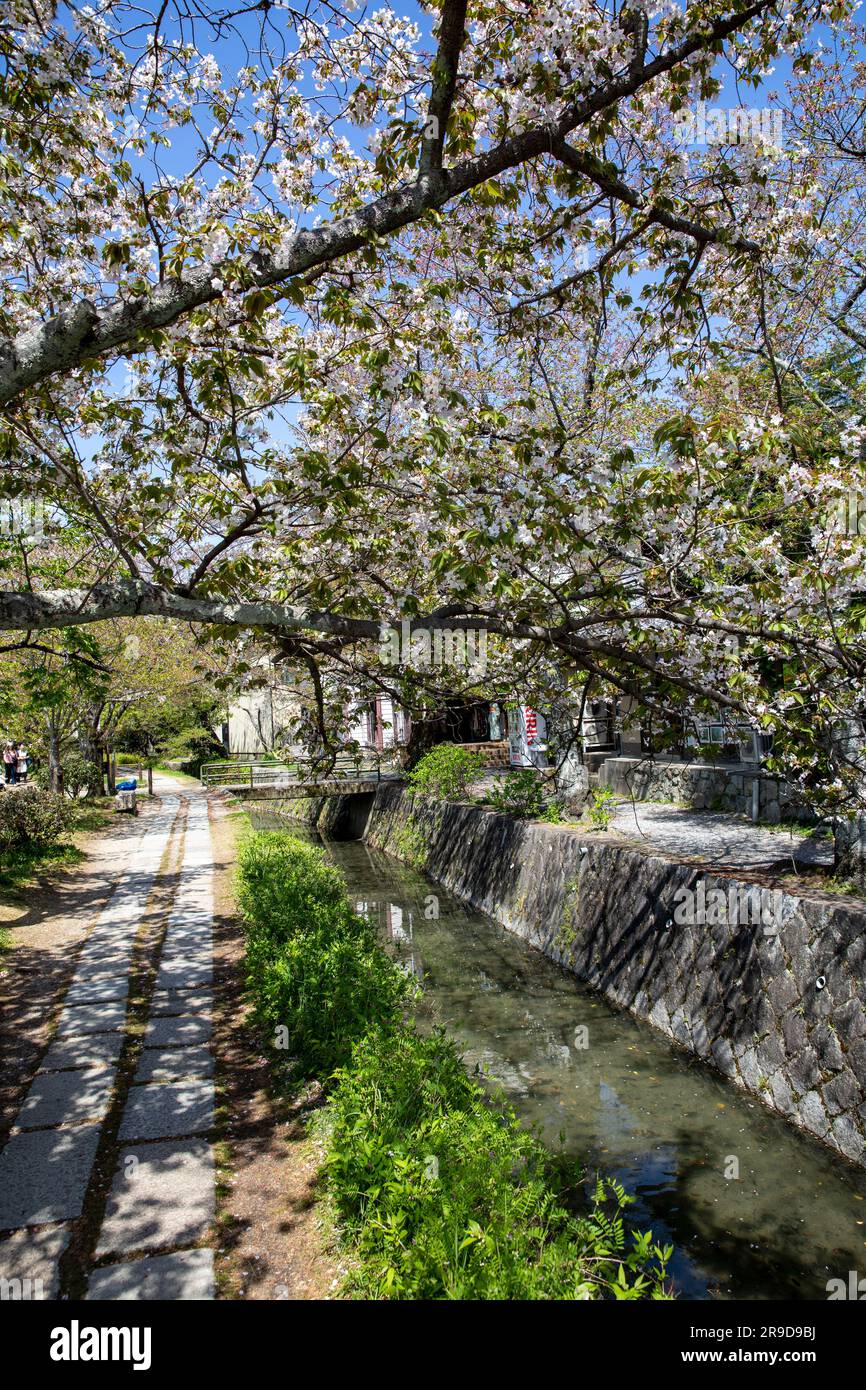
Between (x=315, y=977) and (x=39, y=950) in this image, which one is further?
(x=39, y=950)

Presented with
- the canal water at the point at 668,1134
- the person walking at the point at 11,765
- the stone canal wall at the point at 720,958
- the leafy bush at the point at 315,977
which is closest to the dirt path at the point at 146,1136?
the leafy bush at the point at 315,977

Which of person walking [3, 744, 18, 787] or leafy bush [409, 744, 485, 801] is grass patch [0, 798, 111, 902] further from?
person walking [3, 744, 18, 787]

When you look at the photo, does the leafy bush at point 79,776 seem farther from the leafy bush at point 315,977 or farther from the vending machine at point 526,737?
the leafy bush at point 315,977

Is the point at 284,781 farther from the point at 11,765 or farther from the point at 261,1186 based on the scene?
the point at 261,1186

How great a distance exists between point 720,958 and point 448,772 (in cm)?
1002

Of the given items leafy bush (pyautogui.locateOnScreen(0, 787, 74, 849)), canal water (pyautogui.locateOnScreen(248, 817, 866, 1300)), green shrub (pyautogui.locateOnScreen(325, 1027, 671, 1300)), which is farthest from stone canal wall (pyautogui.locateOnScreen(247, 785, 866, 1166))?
leafy bush (pyautogui.locateOnScreen(0, 787, 74, 849))

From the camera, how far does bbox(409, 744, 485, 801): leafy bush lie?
665 inches

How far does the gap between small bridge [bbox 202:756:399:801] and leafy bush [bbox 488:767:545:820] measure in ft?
16.8

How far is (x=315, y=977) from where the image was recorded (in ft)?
18.5

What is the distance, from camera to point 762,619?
520cm

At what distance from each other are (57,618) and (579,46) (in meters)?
4.22

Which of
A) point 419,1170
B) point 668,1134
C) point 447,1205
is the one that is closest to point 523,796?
point 668,1134
